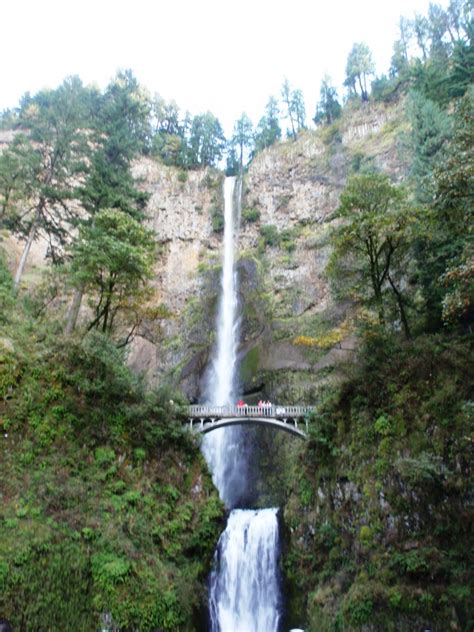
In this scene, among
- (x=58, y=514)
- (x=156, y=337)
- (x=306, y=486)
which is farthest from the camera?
(x=156, y=337)

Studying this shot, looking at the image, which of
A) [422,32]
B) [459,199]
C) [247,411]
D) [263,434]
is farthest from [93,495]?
[422,32]

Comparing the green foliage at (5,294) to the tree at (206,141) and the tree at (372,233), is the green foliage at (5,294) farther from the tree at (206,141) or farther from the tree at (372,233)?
the tree at (206,141)

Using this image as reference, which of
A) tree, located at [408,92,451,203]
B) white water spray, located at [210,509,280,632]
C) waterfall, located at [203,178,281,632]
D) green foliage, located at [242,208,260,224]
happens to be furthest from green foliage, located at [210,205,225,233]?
white water spray, located at [210,509,280,632]

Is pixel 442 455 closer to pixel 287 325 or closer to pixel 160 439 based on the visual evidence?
pixel 160 439

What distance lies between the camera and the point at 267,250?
40.8m

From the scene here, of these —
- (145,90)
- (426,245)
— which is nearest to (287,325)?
(426,245)

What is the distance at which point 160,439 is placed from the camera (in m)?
18.0

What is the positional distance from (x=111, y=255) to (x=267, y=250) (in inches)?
940

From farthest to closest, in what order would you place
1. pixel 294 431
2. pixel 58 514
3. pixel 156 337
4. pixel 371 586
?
1. pixel 156 337
2. pixel 294 431
3. pixel 58 514
4. pixel 371 586

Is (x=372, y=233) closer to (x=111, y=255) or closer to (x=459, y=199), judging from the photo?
(x=459, y=199)

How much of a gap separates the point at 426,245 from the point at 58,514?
1697cm

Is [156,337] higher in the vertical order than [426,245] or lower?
higher

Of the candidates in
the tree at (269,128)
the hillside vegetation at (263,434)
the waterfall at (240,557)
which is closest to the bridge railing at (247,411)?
the hillside vegetation at (263,434)

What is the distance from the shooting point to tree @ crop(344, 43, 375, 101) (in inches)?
1999
